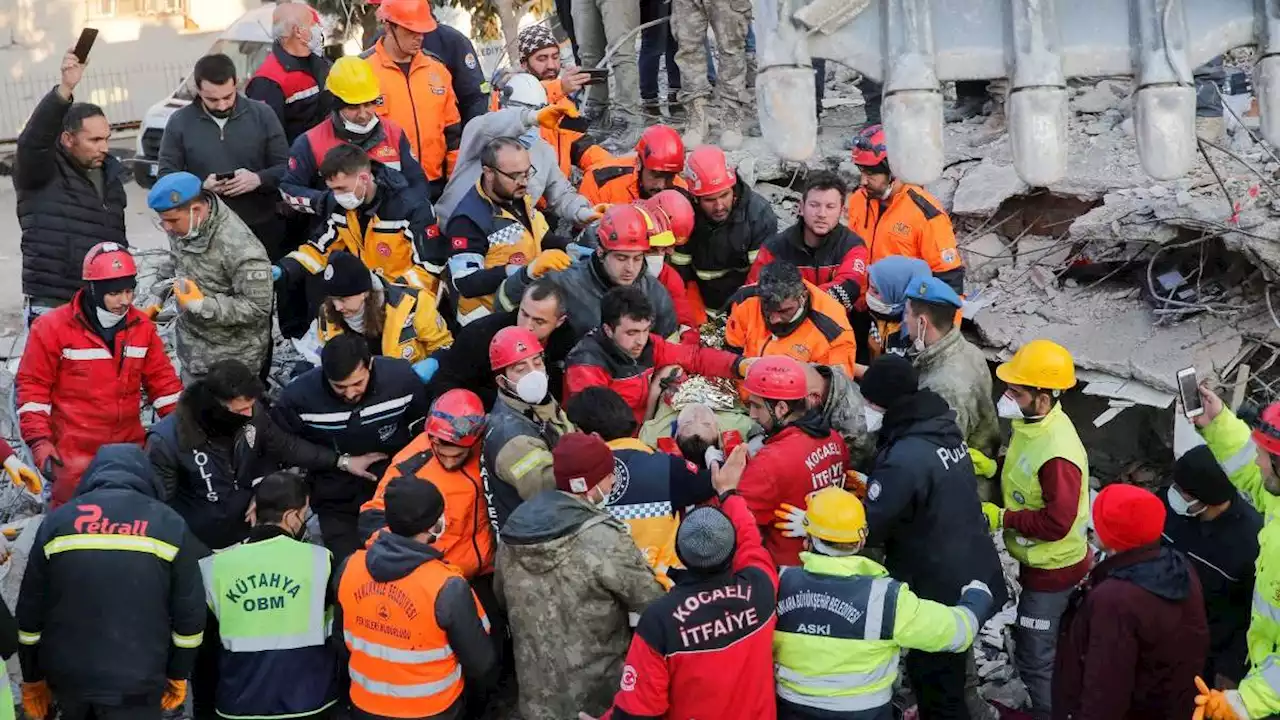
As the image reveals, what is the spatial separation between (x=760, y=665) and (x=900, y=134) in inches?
80.1

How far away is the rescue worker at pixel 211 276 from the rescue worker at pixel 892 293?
10.9 ft

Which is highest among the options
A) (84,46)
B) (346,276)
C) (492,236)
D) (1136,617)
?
(84,46)

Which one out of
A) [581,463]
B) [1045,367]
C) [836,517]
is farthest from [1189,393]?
[581,463]

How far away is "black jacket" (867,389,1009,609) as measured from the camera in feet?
20.0

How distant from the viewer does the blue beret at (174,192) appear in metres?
7.68

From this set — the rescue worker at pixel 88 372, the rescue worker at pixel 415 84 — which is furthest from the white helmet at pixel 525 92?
the rescue worker at pixel 88 372

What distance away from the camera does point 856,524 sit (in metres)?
5.49

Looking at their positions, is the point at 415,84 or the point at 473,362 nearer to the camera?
the point at 473,362

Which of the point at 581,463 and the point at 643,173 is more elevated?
the point at 643,173

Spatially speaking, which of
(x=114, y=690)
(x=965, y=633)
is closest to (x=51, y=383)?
(x=114, y=690)

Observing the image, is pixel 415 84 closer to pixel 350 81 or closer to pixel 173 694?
pixel 350 81

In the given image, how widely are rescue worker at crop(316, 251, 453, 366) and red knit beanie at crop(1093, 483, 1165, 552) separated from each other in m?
3.41

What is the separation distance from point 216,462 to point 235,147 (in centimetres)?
278

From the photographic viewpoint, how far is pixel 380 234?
8164 mm
